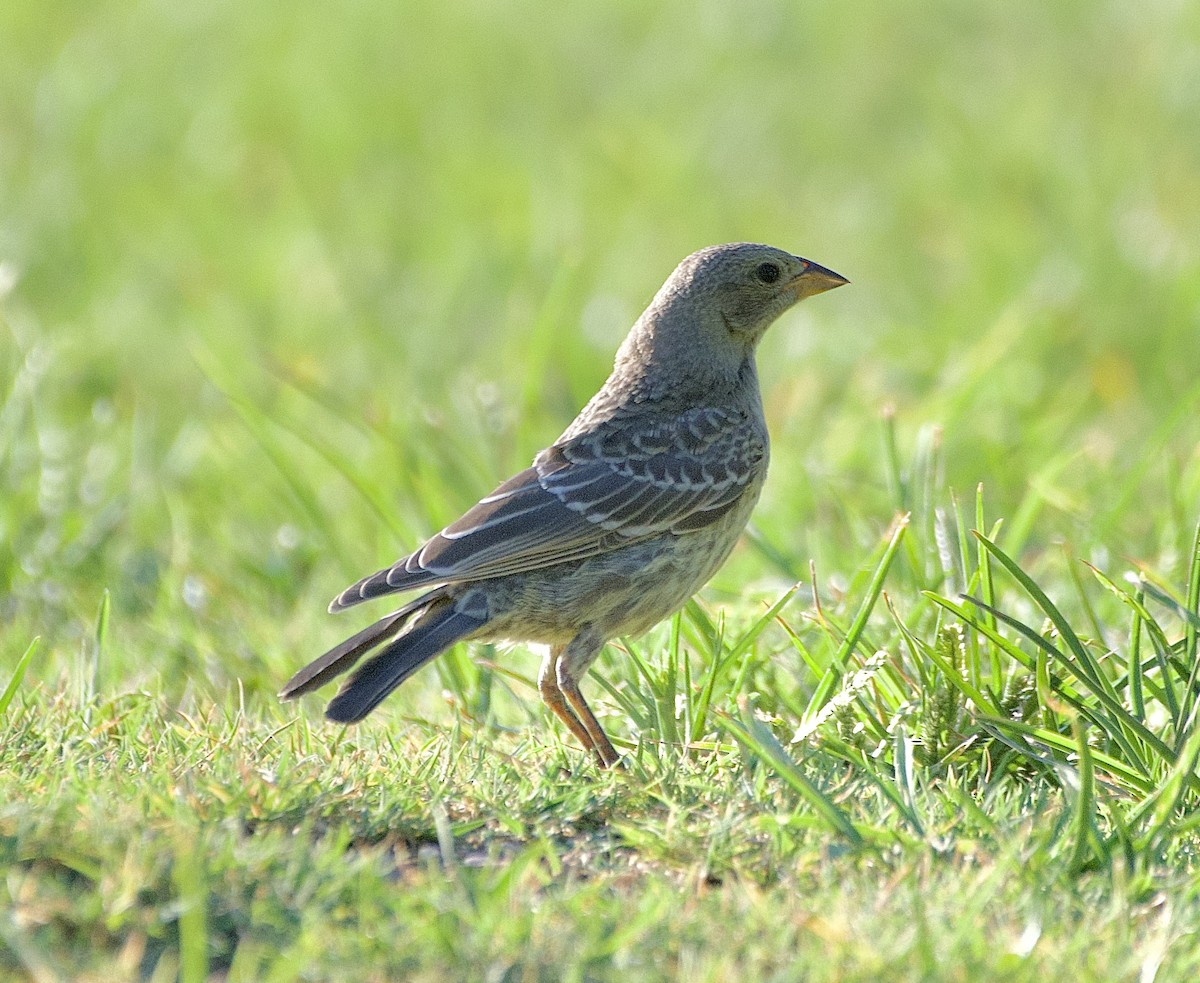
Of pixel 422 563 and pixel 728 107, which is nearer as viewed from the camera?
pixel 422 563

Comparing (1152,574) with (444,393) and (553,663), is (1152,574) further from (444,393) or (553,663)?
(444,393)

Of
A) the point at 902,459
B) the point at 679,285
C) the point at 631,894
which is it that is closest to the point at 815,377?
the point at 902,459

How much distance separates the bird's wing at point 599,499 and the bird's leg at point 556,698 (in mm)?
287

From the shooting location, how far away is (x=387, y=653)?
416 centimetres

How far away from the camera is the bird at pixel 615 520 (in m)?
4.25

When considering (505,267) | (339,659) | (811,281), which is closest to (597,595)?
(339,659)

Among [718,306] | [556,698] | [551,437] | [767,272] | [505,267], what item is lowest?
[556,698]

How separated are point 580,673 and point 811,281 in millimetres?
1643

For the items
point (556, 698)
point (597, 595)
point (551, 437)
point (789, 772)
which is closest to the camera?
point (789, 772)

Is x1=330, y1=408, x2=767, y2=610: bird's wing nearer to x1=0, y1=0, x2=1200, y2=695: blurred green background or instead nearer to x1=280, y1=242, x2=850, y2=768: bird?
x1=280, y1=242, x2=850, y2=768: bird

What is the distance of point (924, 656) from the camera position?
404 cm

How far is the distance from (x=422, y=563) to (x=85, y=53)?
8656 mm

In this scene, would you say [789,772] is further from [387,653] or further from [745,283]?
[745,283]

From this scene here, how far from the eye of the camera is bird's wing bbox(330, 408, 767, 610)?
4379 mm
